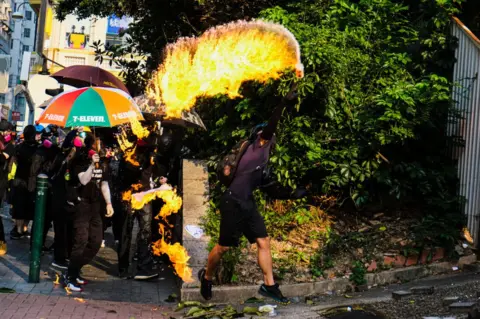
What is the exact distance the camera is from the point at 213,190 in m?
11.1

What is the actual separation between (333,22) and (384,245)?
12.4 ft

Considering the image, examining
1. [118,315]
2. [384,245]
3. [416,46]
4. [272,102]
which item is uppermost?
[416,46]

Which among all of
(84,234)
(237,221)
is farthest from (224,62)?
(84,234)

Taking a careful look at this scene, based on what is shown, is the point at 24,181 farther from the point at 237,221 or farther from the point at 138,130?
the point at 237,221

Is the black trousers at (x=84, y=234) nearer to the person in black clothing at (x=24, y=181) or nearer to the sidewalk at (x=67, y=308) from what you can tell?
the sidewalk at (x=67, y=308)

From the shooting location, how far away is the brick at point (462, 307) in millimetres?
6832

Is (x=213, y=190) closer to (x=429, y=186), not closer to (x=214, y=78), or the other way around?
(x=214, y=78)

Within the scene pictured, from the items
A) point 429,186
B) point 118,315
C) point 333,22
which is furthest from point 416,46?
point 118,315

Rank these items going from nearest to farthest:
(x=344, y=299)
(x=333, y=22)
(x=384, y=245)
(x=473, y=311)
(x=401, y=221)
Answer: (x=473, y=311) → (x=344, y=299) → (x=384, y=245) → (x=401, y=221) → (x=333, y=22)

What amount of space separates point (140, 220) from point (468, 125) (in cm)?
501

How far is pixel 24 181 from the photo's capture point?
1295 centimetres

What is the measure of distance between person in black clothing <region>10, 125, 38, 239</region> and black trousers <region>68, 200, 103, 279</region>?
396 centimetres

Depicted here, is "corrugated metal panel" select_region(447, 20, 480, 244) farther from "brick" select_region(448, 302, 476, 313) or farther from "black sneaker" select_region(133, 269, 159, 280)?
"black sneaker" select_region(133, 269, 159, 280)

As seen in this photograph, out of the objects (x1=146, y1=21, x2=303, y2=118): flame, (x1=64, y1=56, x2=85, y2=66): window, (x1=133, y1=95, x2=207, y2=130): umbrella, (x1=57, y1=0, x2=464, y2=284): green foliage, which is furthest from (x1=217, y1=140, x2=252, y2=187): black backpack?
(x1=64, y1=56, x2=85, y2=66): window
